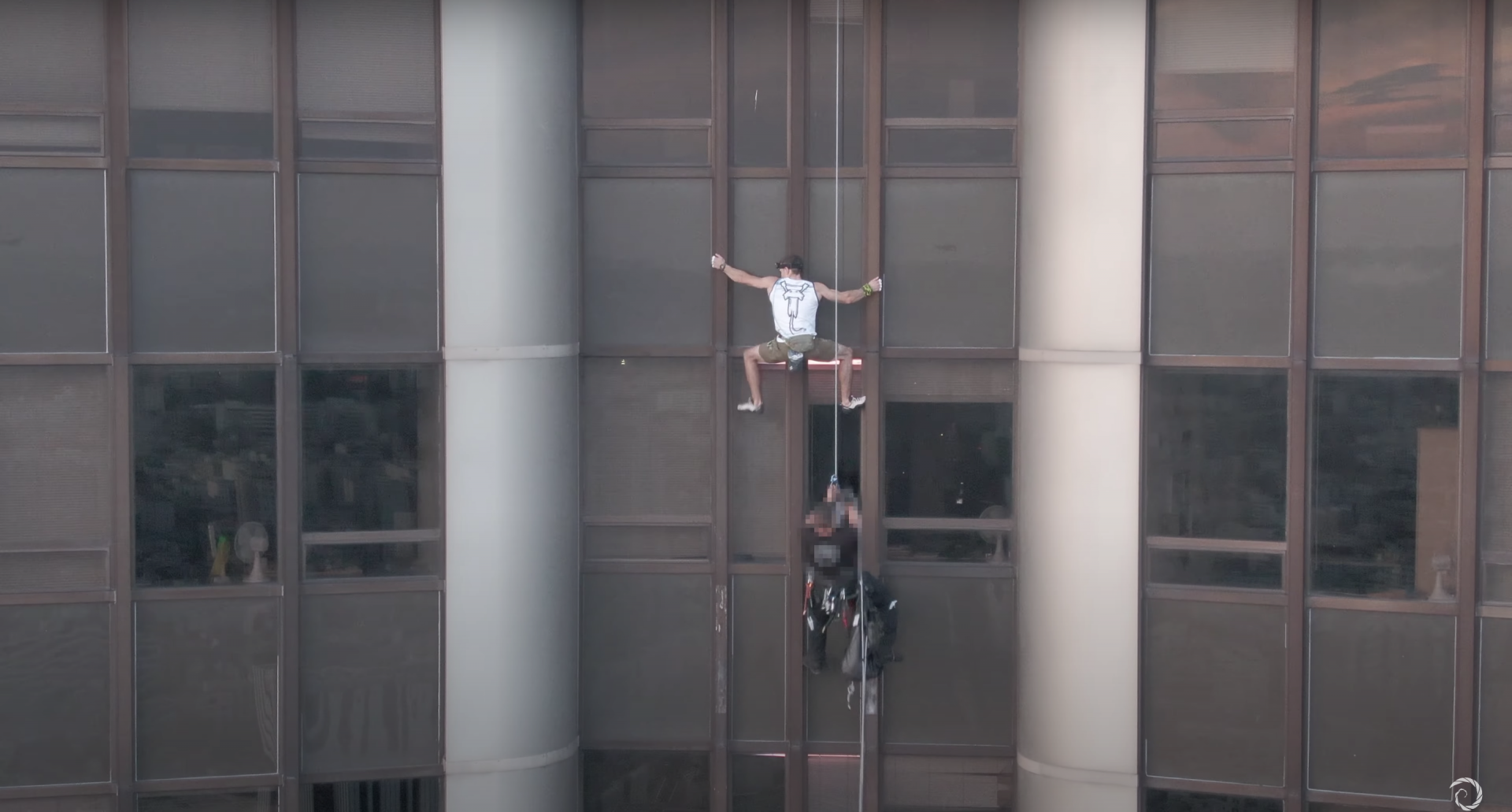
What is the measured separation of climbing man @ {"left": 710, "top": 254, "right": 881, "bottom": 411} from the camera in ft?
31.5

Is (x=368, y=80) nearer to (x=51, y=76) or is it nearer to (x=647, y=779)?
(x=51, y=76)

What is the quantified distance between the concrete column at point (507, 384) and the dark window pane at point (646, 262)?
209 mm

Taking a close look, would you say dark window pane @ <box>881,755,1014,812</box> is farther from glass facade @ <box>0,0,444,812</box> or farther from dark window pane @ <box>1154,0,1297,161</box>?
dark window pane @ <box>1154,0,1297,161</box>

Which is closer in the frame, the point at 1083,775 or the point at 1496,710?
the point at 1496,710

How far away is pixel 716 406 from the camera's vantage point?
986 cm

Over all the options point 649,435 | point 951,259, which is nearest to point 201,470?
point 649,435

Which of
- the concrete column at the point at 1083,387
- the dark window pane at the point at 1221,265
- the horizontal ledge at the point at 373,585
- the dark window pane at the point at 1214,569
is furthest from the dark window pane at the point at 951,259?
the horizontal ledge at the point at 373,585

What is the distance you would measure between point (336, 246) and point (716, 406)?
2.83 meters

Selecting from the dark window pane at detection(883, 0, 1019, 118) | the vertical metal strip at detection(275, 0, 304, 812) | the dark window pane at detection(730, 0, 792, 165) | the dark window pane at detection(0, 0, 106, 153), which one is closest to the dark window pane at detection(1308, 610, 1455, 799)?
the dark window pane at detection(883, 0, 1019, 118)

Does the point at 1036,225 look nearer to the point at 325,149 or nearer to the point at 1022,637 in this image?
the point at 1022,637

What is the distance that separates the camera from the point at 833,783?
10.0 metres

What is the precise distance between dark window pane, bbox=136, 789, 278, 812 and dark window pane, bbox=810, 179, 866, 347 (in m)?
5.04

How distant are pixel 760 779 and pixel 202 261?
5.28 metres

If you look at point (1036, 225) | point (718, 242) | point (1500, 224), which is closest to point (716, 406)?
point (718, 242)
